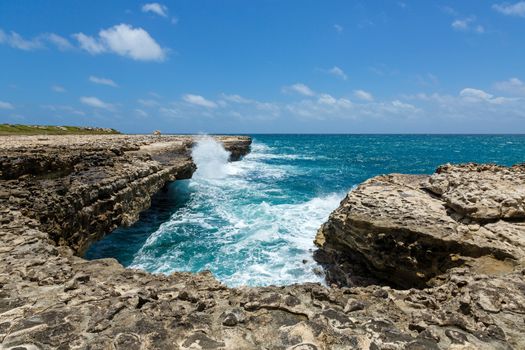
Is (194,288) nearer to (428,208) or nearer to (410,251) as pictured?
(410,251)

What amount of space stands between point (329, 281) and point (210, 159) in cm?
2789

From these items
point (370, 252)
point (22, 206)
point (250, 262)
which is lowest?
point (250, 262)

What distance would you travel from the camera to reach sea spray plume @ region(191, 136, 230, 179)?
33031mm

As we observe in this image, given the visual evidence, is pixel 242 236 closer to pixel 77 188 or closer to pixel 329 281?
pixel 329 281

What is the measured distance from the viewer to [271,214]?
62.4 feet

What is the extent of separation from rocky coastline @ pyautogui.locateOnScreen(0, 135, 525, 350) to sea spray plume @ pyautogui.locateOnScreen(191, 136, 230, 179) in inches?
845

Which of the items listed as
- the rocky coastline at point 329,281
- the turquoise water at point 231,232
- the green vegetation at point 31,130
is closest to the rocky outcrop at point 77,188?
the rocky coastline at point 329,281

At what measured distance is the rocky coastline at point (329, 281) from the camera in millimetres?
3977

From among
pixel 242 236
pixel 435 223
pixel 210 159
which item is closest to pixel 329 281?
pixel 435 223

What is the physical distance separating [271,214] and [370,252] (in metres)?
10.3

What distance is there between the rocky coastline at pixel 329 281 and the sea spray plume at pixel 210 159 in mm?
21452

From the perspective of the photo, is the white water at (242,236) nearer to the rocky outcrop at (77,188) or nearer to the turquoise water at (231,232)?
the turquoise water at (231,232)

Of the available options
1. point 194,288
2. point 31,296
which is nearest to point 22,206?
point 31,296

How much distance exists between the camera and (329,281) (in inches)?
439
